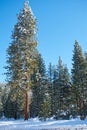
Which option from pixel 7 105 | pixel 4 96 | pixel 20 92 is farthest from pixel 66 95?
pixel 4 96

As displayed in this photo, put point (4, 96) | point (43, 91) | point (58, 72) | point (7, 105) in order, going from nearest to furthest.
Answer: point (43, 91) → point (58, 72) → point (7, 105) → point (4, 96)

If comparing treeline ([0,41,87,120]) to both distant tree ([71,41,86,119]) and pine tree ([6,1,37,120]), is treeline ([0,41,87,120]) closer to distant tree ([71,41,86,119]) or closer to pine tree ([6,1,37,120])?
distant tree ([71,41,86,119])

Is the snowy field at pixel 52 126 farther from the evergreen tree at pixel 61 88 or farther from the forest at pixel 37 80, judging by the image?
the evergreen tree at pixel 61 88

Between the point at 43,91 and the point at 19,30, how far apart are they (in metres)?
26.4

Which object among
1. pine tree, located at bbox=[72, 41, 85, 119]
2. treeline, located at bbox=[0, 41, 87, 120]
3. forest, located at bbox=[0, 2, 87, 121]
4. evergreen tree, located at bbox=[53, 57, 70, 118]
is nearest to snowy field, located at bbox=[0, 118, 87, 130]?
Answer: forest, located at bbox=[0, 2, 87, 121]

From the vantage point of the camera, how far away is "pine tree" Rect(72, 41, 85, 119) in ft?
187

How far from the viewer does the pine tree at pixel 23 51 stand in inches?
1581

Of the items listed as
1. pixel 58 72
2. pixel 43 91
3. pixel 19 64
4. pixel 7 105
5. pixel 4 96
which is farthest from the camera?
pixel 4 96

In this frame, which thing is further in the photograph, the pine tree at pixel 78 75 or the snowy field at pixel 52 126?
the pine tree at pixel 78 75

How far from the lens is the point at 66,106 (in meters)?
68.1

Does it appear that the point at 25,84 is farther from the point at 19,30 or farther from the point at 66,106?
the point at 66,106

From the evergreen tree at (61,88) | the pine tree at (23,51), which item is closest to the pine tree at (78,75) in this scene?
the evergreen tree at (61,88)

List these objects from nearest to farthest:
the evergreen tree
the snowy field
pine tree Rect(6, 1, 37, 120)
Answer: the snowy field → pine tree Rect(6, 1, 37, 120) → the evergreen tree

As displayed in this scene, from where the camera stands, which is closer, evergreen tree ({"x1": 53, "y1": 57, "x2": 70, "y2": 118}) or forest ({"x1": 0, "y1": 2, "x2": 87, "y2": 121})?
forest ({"x1": 0, "y1": 2, "x2": 87, "y2": 121})
